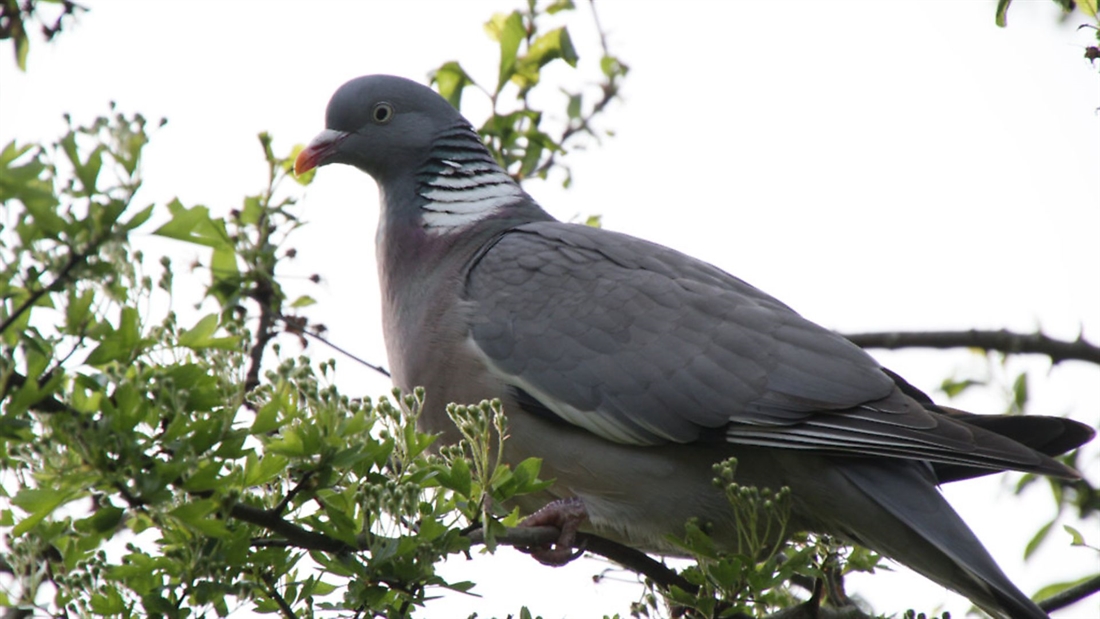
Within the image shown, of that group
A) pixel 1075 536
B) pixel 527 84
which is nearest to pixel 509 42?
pixel 527 84

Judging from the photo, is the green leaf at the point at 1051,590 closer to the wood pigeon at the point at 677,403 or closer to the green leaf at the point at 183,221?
the wood pigeon at the point at 677,403

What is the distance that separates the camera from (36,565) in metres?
2.76

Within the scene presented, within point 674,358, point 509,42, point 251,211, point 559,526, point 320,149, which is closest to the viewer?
point 559,526

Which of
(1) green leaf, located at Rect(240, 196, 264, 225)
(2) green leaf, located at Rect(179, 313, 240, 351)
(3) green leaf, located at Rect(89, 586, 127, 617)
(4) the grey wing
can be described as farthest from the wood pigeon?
(2) green leaf, located at Rect(179, 313, 240, 351)

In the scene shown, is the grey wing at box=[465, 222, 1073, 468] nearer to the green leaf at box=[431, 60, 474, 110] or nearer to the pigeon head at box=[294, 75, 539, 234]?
the pigeon head at box=[294, 75, 539, 234]

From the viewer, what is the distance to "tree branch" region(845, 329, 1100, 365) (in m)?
4.68

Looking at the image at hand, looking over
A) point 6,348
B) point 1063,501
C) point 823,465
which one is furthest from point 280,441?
point 1063,501

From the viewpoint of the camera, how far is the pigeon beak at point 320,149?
17.9 feet

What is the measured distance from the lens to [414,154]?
5.52 meters

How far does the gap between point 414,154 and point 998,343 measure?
252 cm

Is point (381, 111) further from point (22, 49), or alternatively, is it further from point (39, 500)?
point (39, 500)

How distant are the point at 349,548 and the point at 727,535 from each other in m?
1.95

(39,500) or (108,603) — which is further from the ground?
(39,500)

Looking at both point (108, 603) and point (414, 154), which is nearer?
point (108, 603)
